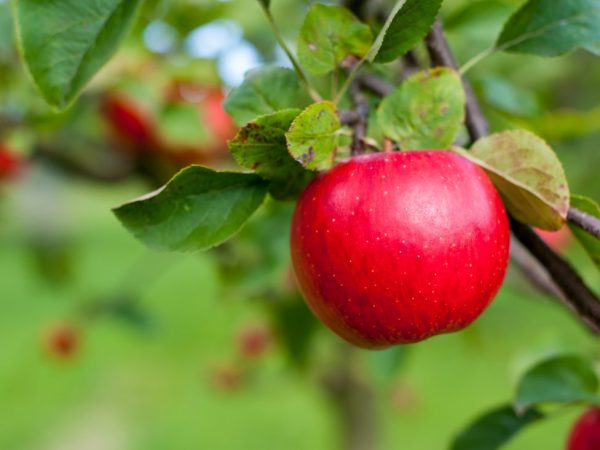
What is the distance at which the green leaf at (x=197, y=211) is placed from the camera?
54cm

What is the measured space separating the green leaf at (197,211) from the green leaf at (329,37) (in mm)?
88

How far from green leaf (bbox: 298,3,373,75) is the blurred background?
0.36 m

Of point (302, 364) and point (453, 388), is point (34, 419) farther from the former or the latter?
point (302, 364)

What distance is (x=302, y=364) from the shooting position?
1542mm

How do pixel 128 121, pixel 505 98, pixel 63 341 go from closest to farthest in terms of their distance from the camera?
pixel 505 98 → pixel 128 121 → pixel 63 341

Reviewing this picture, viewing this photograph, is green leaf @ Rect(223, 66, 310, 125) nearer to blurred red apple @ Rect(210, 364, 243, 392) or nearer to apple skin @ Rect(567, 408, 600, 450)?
apple skin @ Rect(567, 408, 600, 450)

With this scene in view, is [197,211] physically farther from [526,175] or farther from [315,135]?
[526,175]

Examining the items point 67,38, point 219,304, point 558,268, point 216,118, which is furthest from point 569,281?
point 219,304

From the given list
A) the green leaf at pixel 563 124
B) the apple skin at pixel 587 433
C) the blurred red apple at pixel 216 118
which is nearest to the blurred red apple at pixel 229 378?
the blurred red apple at pixel 216 118

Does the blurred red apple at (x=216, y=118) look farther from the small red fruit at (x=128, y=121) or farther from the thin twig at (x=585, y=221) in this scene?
the thin twig at (x=585, y=221)

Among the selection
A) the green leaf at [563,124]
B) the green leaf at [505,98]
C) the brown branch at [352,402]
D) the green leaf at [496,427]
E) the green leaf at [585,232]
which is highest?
the green leaf at [585,232]

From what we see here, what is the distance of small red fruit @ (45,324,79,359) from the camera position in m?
2.28

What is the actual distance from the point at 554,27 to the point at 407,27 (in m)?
0.17

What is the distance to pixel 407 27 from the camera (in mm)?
506
